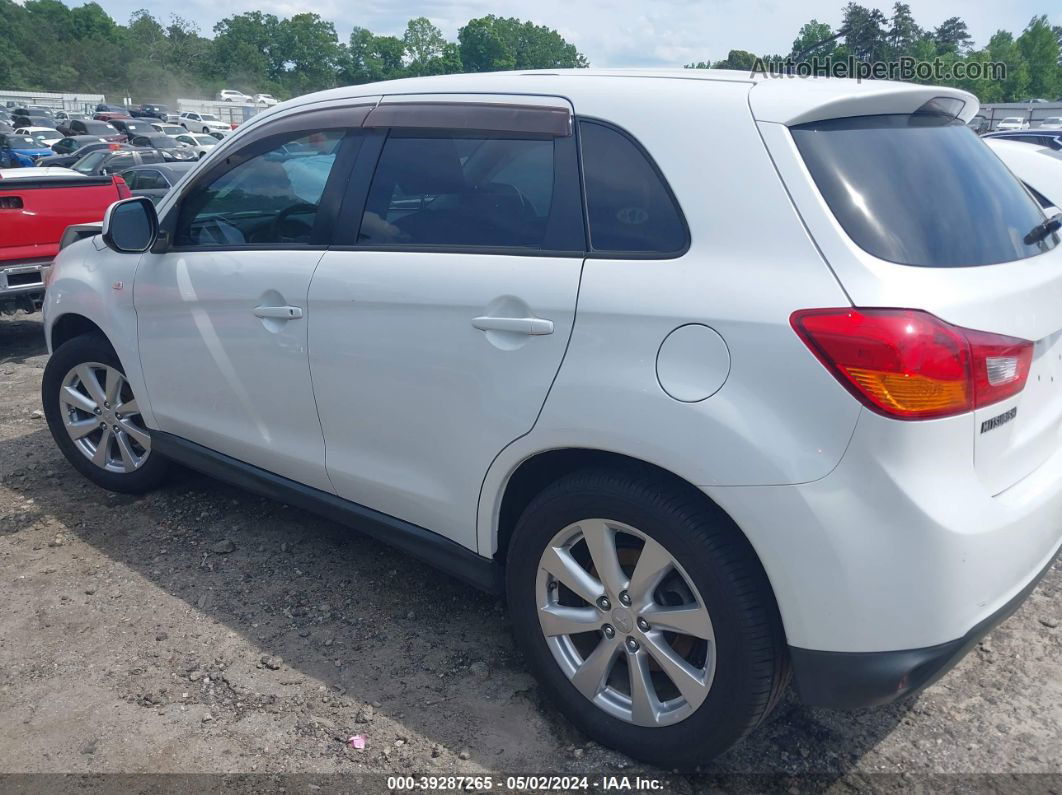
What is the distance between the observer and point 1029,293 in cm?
229

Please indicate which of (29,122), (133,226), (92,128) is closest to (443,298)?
(133,226)

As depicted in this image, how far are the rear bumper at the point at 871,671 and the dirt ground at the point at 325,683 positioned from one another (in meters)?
0.51

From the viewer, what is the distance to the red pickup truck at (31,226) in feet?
22.4

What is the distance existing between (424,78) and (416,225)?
24.9 inches

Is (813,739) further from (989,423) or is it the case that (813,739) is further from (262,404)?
(262,404)

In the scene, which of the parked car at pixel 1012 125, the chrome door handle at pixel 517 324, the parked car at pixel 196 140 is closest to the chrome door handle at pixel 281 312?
the chrome door handle at pixel 517 324

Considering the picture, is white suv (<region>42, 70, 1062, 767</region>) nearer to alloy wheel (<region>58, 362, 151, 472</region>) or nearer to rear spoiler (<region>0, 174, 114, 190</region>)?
alloy wheel (<region>58, 362, 151, 472</region>)

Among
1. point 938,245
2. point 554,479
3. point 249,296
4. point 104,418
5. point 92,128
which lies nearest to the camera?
point 938,245

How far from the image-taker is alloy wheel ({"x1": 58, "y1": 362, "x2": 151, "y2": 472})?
427 cm

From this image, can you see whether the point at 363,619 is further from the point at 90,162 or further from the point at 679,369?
the point at 90,162

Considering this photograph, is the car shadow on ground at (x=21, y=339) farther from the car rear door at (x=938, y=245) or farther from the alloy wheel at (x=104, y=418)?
the car rear door at (x=938, y=245)

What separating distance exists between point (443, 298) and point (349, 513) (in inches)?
38.5

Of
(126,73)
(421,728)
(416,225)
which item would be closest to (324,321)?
(416,225)

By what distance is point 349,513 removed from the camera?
3.26m
